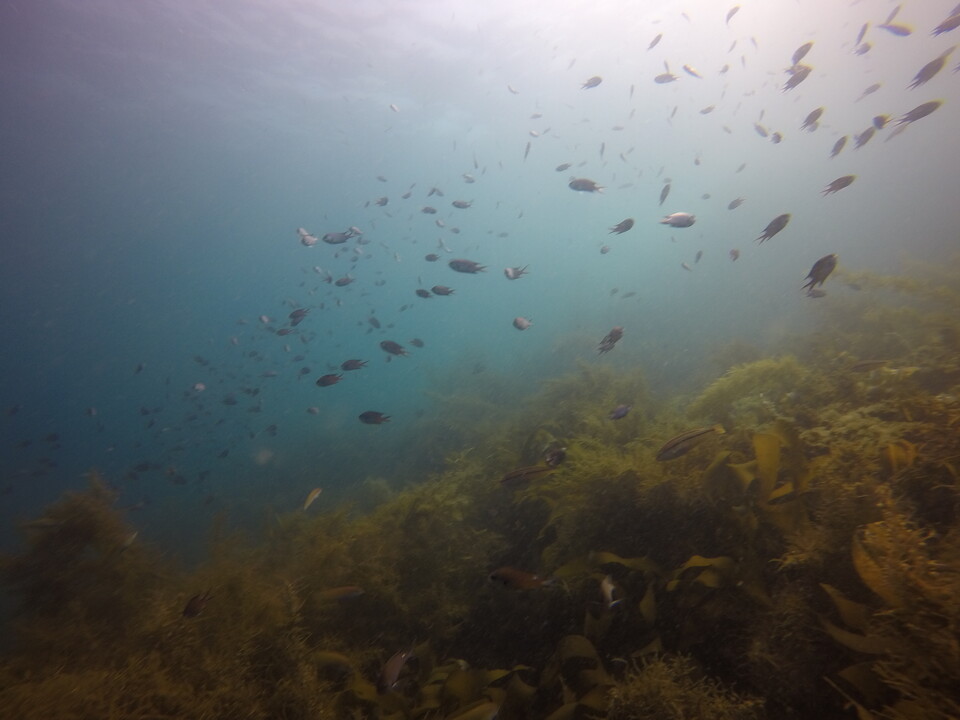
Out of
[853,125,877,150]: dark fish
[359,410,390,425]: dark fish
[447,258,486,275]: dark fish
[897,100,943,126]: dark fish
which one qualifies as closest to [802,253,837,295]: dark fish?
[897,100,943,126]: dark fish

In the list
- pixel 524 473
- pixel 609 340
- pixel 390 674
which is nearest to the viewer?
pixel 390 674

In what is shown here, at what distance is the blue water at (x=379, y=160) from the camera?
1877cm

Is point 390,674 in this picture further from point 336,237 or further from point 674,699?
point 336,237

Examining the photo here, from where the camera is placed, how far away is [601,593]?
326 cm

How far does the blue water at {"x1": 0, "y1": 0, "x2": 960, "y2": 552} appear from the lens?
61.6ft

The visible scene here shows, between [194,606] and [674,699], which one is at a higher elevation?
[194,606]

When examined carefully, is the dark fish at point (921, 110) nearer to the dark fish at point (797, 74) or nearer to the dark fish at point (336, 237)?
the dark fish at point (797, 74)

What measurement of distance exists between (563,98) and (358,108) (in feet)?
66.9

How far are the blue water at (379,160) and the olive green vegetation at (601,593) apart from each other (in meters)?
4.02

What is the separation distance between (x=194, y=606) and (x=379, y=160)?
201ft

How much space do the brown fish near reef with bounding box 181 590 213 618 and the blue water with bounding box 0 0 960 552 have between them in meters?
4.69

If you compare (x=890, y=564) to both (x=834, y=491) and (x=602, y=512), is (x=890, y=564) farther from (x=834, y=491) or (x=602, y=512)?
(x=602, y=512)

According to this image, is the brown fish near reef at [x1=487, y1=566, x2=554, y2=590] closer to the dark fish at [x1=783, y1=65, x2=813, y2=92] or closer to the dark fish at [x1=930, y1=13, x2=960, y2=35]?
the dark fish at [x1=783, y1=65, x2=813, y2=92]

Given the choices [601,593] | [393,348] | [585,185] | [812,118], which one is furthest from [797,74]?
[601,593]
